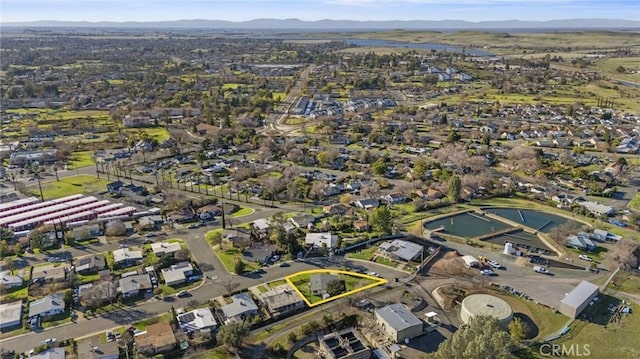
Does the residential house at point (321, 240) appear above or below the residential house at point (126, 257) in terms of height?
above

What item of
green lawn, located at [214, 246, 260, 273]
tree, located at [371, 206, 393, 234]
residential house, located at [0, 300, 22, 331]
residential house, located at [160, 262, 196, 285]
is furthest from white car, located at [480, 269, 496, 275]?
residential house, located at [0, 300, 22, 331]

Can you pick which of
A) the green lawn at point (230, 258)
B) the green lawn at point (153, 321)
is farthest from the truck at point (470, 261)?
the green lawn at point (153, 321)

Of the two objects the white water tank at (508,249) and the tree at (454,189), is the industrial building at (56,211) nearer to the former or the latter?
the tree at (454,189)

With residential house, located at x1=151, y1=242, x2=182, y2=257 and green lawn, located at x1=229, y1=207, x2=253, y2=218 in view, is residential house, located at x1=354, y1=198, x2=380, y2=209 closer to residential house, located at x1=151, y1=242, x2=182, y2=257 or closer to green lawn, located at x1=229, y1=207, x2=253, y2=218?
green lawn, located at x1=229, y1=207, x2=253, y2=218

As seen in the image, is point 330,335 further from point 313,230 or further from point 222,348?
point 313,230

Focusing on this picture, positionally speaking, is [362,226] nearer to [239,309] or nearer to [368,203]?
[368,203]


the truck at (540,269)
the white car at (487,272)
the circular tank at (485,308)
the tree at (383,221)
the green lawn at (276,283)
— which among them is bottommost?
the green lawn at (276,283)
